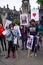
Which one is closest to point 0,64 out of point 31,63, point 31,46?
A: point 31,63

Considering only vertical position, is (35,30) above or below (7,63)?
above

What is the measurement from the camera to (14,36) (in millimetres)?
11453

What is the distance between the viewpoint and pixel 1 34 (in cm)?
1255

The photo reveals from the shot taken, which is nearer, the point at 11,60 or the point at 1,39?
the point at 11,60

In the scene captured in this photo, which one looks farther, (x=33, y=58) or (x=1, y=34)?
(x=1, y=34)

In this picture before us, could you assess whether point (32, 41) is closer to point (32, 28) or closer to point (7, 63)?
point (32, 28)

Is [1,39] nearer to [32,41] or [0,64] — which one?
[32,41]

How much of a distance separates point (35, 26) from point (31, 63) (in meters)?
2.01

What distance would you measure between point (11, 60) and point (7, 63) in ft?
1.76

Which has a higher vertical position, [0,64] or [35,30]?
[35,30]

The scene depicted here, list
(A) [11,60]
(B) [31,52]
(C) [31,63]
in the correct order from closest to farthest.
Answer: (C) [31,63] → (A) [11,60] → (B) [31,52]

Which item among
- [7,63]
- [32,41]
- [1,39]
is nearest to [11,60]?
[7,63]

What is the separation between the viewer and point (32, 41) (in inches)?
449

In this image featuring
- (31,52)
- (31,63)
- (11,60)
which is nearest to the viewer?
(31,63)
